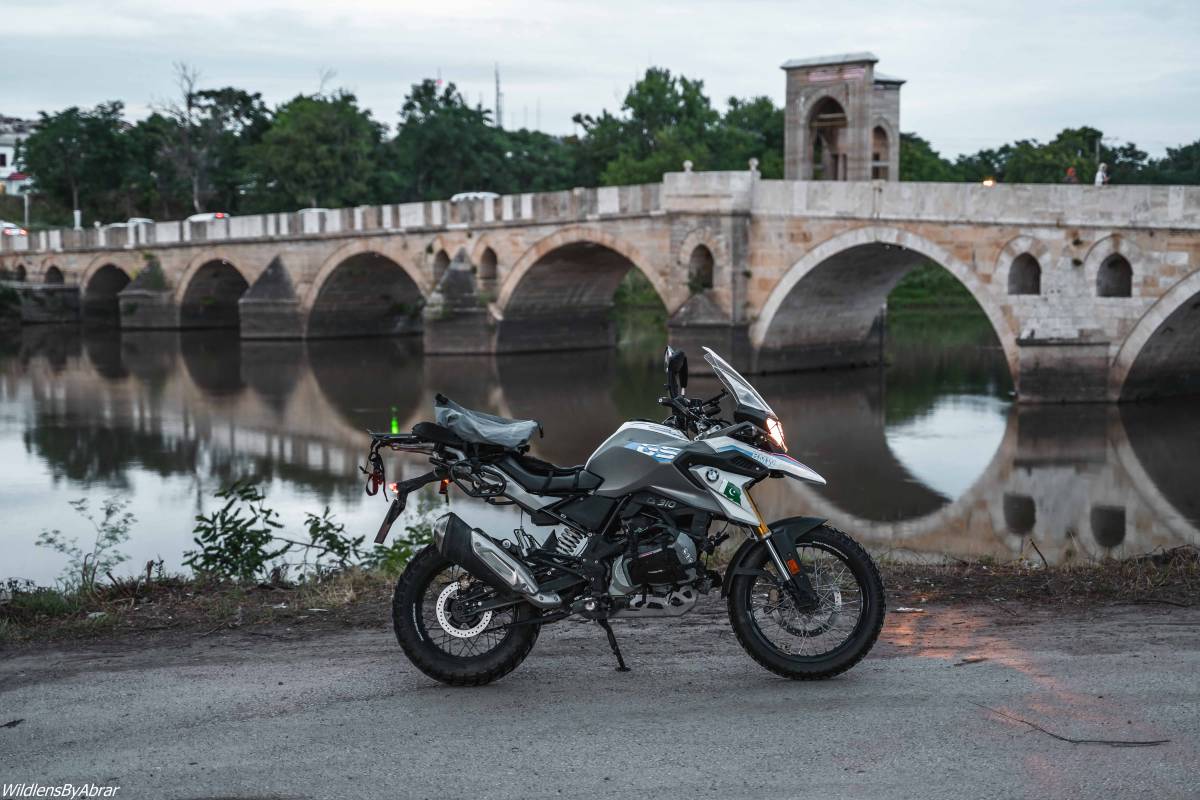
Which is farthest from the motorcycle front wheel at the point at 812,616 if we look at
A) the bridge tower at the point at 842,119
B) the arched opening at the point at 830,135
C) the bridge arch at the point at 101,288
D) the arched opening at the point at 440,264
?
the bridge arch at the point at 101,288

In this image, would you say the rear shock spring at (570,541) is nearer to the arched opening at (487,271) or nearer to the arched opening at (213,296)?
the arched opening at (487,271)

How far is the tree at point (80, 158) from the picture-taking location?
153 feet

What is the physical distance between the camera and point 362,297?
30656 millimetres

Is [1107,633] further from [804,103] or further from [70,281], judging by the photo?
[70,281]

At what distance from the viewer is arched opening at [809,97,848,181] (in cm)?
2409

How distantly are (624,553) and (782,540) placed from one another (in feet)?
1.44

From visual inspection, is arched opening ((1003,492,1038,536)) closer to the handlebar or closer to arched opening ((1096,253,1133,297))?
arched opening ((1096,253,1133,297))

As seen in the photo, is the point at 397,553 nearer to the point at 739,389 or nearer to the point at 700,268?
the point at 739,389

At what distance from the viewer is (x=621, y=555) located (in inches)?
154

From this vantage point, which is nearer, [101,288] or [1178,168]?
[1178,168]

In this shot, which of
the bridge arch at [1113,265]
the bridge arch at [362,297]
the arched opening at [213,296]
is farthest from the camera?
the arched opening at [213,296]

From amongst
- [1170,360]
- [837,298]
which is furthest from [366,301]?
[1170,360]

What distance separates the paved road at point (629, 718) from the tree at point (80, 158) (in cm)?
4631

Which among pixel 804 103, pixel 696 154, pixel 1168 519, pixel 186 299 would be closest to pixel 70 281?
pixel 186 299
